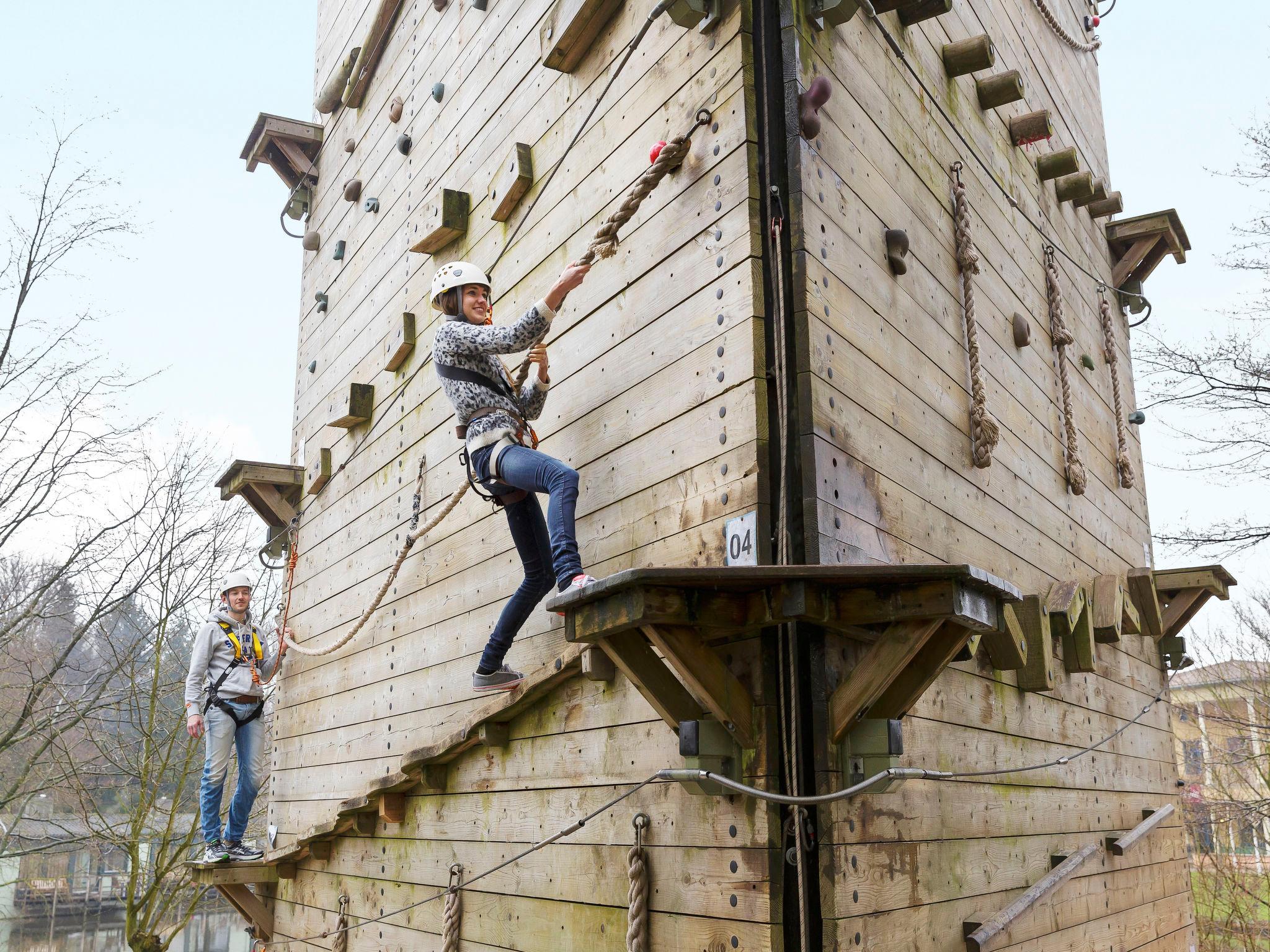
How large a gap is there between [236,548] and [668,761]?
1354cm

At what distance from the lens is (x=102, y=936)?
2892 cm

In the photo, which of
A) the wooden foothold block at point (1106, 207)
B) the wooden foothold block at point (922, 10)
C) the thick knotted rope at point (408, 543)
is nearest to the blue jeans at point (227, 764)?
the thick knotted rope at point (408, 543)

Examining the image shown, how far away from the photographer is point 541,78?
5363 mm

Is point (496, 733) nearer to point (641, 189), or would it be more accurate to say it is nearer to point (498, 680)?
point (498, 680)

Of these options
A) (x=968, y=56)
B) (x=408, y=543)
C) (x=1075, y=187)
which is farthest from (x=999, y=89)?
(x=408, y=543)

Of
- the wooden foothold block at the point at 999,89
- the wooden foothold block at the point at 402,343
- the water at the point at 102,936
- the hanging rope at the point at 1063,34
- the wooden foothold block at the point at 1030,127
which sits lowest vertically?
the water at the point at 102,936

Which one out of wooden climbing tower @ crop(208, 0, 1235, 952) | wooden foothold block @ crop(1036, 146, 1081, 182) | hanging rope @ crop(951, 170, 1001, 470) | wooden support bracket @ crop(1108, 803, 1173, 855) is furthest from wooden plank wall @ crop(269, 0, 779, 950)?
wooden support bracket @ crop(1108, 803, 1173, 855)

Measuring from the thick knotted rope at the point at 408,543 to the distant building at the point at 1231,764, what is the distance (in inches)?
368

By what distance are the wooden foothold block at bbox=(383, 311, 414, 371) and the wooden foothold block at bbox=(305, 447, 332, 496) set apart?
145cm

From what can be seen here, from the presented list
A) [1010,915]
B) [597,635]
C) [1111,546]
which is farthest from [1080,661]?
[597,635]

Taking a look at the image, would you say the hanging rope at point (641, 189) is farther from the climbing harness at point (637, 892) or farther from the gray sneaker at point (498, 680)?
the climbing harness at point (637, 892)

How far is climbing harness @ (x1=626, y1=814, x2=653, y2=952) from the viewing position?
350 centimetres

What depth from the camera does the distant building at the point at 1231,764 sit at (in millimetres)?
14680

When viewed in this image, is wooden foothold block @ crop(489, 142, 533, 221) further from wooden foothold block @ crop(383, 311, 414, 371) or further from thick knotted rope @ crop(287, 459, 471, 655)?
thick knotted rope @ crop(287, 459, 471, 655)
